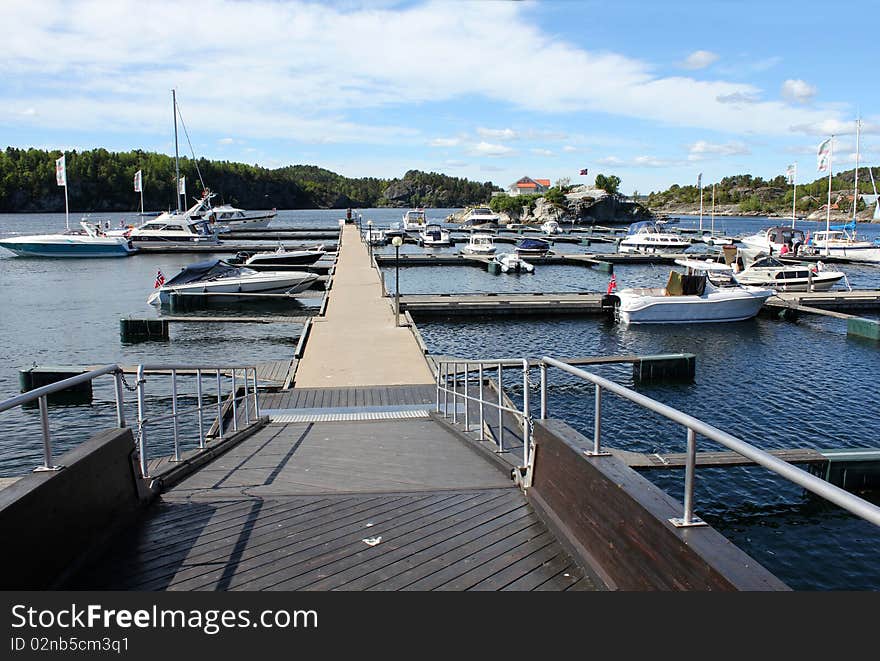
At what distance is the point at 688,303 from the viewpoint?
1112 inches

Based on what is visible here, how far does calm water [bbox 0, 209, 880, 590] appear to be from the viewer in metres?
10.6

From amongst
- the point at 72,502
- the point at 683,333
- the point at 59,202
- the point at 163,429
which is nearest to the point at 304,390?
the point at 163,429

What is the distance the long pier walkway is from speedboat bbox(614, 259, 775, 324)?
20231mm

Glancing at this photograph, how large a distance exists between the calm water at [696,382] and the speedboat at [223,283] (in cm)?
167

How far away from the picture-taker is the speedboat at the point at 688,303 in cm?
2795

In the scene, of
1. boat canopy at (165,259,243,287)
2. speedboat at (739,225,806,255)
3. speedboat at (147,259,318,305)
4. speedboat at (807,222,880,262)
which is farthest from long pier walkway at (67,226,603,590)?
speedboat at (807,222,880,262)

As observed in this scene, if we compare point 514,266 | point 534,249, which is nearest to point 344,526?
point 514,266

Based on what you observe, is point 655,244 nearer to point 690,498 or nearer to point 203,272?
point 203,272

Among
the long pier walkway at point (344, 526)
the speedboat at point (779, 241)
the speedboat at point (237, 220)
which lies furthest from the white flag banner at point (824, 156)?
the speedboat at point (237, 220)

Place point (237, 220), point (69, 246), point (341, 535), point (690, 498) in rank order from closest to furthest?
1. point (690, 498)
2. point (341, 535)
3. point (69, 246)
4. point (237, 220)

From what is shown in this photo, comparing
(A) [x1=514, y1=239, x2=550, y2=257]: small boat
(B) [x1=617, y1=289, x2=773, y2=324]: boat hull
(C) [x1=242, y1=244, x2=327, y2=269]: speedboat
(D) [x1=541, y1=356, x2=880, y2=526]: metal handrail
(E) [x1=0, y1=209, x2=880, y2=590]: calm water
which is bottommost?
(E) [x1=0, y1=209, x2=880, y2=590]: calm water

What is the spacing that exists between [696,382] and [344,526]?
52.8ft

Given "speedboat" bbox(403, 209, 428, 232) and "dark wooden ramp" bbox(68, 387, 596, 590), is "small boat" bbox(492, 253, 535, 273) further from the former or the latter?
"dark wooden ramp" bbox(68, 387, 596, 590)

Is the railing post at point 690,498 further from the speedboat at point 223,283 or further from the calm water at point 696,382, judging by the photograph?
the speedboat at point 223,283
